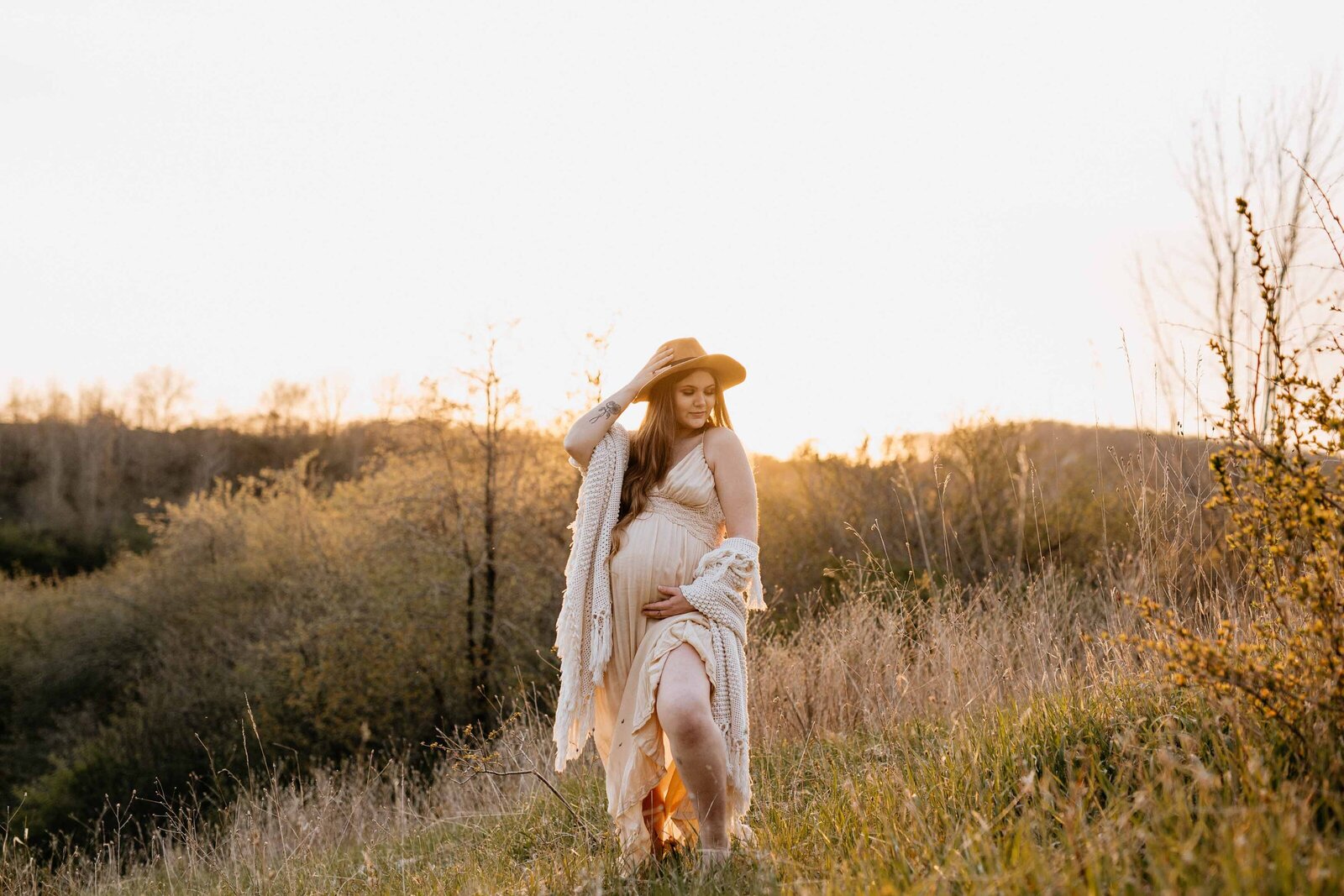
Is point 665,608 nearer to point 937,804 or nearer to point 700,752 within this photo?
point 700,752

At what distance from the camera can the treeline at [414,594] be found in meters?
14.5

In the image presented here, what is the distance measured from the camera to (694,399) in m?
4.16

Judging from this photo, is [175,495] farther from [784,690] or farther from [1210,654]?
[1210,654]

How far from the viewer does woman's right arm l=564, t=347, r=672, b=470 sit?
411 centimetres

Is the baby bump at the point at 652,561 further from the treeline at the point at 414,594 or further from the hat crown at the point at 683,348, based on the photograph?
the treeline at the point at 414,594

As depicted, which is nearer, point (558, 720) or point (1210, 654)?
point (1210, 654)

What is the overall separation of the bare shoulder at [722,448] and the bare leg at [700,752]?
0.90 meters

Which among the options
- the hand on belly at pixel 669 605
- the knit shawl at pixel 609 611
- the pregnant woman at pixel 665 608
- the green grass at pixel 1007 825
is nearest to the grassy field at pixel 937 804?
the green grass at pixel 1007 825

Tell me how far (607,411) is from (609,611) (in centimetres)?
80

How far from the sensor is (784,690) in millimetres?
6539

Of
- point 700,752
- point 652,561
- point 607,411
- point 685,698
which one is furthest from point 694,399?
point 700,752

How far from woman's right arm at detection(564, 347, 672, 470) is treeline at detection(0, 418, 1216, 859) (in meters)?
7.64

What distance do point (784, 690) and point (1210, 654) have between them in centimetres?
410

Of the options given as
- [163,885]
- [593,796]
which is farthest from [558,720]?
[163,885]
